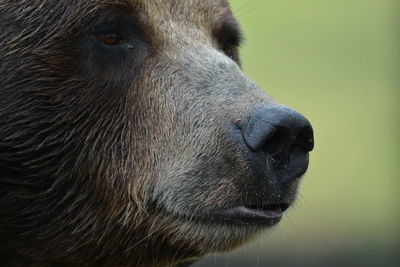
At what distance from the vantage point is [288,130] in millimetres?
5312

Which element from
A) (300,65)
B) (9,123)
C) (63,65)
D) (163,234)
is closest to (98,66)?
(63,65)

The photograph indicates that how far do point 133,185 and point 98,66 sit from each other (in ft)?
2.44

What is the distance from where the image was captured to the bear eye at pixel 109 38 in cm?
578

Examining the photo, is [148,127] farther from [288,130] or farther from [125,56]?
[288,130]

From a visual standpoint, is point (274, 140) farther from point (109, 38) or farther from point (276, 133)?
point (109, 38)

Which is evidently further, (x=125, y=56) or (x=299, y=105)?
(x=299, y=105)

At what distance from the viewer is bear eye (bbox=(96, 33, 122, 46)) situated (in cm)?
578

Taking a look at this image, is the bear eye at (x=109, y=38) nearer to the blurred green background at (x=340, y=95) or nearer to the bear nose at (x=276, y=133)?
the bear nose at (x=276, y=133)

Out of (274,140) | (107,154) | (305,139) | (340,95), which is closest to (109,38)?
(107,154)

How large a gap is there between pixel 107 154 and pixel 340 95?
1142cm

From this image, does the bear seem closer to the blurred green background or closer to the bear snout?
the bear snout

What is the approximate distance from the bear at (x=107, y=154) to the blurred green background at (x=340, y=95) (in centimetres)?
902

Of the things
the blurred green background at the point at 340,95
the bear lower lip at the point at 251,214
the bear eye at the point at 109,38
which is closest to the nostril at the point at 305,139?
the bear lower lip at the point at 251,214

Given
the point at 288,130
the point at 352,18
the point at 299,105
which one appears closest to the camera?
the point at 288,130
